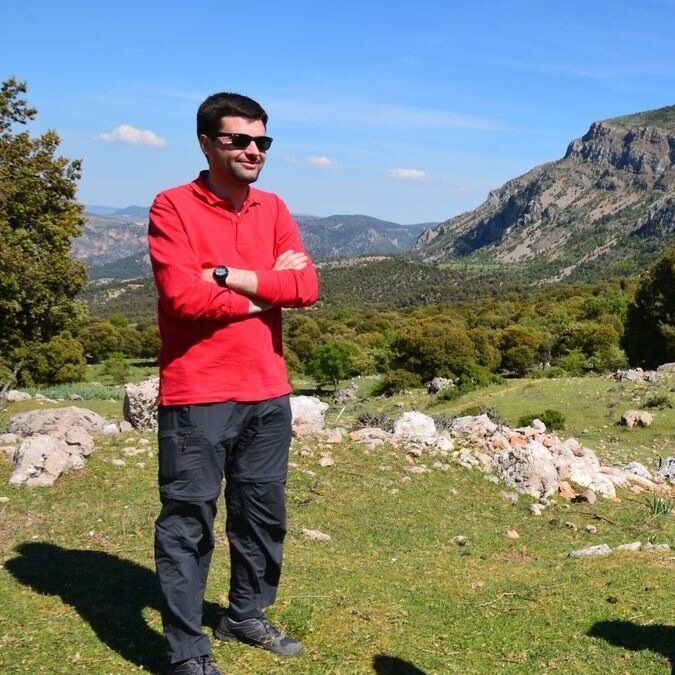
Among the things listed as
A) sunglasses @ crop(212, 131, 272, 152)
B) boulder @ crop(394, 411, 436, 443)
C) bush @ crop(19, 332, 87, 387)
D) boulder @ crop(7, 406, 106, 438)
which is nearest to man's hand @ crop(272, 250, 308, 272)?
sunglasses @ crop(212, 131, 272, 152)

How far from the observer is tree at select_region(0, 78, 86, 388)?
50.8 ft

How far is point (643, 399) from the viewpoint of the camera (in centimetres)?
2197

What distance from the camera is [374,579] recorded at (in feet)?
18.7

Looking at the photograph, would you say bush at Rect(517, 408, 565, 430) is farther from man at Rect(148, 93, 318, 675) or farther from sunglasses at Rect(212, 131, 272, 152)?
sunglasses at Rect(212, 131, 272, 152)

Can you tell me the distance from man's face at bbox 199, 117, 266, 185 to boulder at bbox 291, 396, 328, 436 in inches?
283

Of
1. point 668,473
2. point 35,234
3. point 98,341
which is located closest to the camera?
point 668,473

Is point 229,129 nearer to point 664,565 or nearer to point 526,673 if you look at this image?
point 526,673

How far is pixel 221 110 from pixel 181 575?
98.9 inches

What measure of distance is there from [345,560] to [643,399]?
1854 centimetres

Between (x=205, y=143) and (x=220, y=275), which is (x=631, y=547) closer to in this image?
(x=220, y=275)

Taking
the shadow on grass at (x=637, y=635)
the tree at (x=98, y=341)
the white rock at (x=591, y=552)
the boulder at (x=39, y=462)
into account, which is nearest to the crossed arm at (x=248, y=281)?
the shadow on grass at (x=637, y=635)

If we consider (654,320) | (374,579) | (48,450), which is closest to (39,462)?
(48,450)

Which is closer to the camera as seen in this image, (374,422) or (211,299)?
(211,299)

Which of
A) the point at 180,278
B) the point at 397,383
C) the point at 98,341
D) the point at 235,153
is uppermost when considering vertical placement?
the point at 235,153
